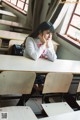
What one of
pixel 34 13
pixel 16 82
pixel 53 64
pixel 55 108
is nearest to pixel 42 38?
pixel 53 64

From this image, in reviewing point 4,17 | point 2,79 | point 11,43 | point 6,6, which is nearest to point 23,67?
point 2,79

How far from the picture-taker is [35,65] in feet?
8.07

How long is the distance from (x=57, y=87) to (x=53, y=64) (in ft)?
1.33

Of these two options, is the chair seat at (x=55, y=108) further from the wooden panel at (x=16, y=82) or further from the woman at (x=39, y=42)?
the woman at (x=39, y=42)

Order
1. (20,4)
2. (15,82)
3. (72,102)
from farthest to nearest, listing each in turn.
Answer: (20,4), (72,102), (15,82)

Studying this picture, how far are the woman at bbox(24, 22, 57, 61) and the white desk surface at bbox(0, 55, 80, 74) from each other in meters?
0.09

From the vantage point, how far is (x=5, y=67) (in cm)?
217

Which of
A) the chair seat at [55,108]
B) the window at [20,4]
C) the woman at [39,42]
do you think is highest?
the woman at [39,42]

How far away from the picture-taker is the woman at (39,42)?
265 cm

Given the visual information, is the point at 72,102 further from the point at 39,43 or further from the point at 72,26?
the point at 72,26

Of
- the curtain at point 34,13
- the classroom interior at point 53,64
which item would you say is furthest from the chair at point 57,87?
the curtain at point 34,13

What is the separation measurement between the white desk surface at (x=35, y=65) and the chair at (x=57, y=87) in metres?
0.14

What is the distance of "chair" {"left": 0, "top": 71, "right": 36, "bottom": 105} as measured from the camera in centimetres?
199

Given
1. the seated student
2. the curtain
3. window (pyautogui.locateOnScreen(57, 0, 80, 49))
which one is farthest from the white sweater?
the curtain
